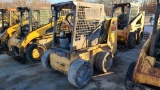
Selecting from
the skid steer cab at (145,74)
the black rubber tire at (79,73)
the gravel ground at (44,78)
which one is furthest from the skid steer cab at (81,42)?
the skid steer cab at (145,74)

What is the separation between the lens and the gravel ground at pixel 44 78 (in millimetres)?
4625

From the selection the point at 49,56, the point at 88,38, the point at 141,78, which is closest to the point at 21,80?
the point at 49,56

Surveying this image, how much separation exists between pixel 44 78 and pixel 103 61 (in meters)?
1.79

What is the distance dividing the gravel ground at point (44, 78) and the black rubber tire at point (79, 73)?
7.7 inches

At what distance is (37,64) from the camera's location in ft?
21.4

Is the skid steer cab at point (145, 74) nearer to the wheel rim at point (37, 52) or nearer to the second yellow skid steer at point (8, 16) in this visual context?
the wheel rim at point (37, 52)

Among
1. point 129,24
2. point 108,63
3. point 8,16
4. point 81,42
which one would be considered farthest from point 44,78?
point 8,16

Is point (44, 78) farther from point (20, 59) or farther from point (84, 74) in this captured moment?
point (20, 59)

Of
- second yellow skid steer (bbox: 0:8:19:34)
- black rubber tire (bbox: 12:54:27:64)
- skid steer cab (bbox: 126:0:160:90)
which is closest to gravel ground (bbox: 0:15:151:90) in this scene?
black rubber tire (bbox: 12:54:27:64)

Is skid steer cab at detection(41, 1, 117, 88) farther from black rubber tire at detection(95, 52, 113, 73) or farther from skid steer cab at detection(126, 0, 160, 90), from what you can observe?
skid steer cab at detection(126, 0, 160, 90)

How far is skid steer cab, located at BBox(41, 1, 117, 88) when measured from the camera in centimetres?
439

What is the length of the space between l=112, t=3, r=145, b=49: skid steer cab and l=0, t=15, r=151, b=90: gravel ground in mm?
1858

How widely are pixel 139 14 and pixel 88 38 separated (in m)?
5.13

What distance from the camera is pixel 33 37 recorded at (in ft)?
21.9
